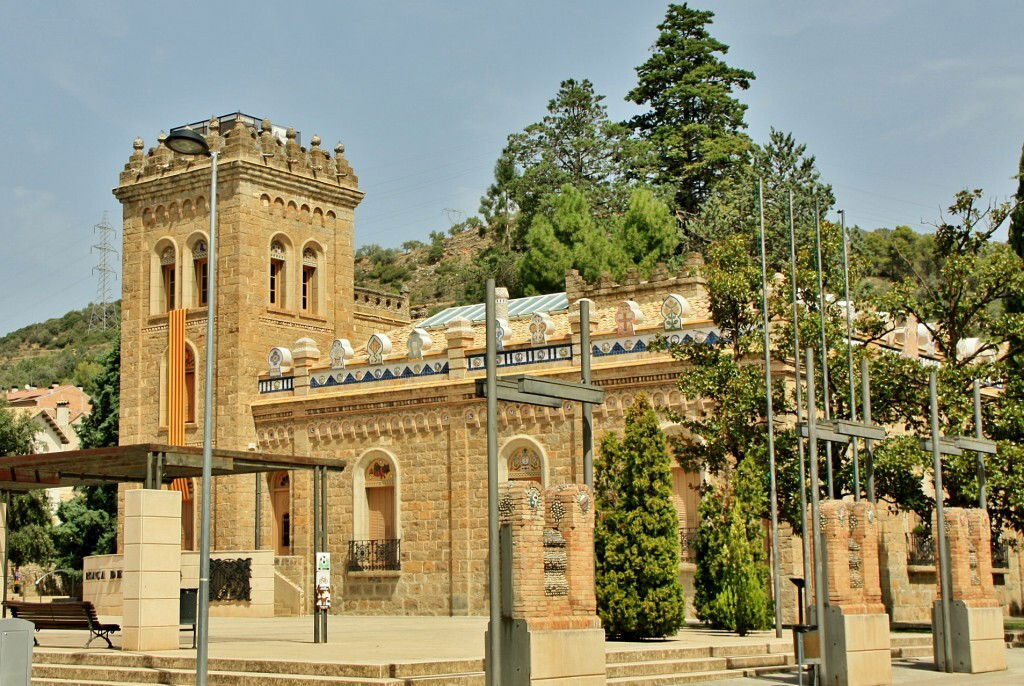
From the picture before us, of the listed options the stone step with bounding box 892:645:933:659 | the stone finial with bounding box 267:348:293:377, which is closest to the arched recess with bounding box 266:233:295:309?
the stone finial with bounding box 267:348:293:377

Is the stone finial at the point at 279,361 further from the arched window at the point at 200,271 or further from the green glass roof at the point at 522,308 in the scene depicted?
the green glass roof at the point at 522,308

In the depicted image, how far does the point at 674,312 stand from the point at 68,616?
13.6 m

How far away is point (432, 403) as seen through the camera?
1277 inches

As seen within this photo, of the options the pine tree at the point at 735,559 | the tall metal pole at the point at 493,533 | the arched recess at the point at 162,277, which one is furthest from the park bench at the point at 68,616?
the arched recess at the point at 162,277

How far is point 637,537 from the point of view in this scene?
22.8 meters

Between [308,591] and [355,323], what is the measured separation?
1151 centimetres

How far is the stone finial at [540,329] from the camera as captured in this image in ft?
101

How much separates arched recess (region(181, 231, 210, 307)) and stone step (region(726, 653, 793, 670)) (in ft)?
72.0

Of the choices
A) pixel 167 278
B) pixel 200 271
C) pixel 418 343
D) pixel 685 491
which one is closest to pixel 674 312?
pixel 685 491

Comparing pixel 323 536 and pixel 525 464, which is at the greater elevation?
pixel 525 464

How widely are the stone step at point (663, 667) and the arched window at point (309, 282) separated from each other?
21.8 meters

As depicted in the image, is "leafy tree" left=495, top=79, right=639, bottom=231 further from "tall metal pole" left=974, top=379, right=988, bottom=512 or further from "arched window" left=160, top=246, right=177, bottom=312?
"tall metal pole" left=974, top=379, right=988, bottom=512

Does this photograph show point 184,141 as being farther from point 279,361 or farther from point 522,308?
point 522,308

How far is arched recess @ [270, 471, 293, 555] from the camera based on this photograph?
35.4m
